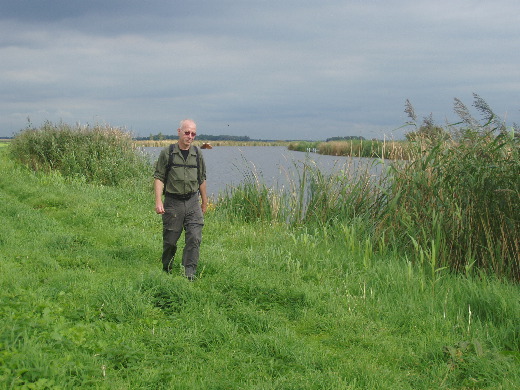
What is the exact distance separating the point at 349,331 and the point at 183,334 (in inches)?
64.3

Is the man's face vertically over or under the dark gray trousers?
over

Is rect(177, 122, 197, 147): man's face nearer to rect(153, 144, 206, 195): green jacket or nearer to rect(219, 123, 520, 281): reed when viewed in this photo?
rect(153, 144, 206, 195): green jacket

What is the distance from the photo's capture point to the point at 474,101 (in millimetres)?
7750

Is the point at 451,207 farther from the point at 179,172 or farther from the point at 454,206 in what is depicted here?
the point at 179,172

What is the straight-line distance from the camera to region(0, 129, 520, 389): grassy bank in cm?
427

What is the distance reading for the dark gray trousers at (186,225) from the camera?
22.2 ft

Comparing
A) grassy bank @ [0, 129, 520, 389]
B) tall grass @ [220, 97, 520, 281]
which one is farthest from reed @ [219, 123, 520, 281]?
grassy bank @ [0, 129, 520, 389]


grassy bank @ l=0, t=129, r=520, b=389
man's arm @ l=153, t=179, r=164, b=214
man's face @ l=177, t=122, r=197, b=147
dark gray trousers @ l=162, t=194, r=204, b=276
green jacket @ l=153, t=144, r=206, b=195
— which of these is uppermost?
man's face @ l=177, t=122, r=197, b=147

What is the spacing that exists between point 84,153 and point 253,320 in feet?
48.9

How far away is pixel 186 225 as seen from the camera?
6844 mm

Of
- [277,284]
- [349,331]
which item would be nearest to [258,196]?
[277,284]

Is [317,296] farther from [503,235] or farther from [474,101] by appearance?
[474,101]

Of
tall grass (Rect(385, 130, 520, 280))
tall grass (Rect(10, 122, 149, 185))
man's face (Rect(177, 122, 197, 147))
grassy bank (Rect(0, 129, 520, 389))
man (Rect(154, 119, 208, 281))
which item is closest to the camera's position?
grassy bank (Rect(0, 129, 520, 389))

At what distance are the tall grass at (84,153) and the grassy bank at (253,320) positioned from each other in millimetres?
9345
